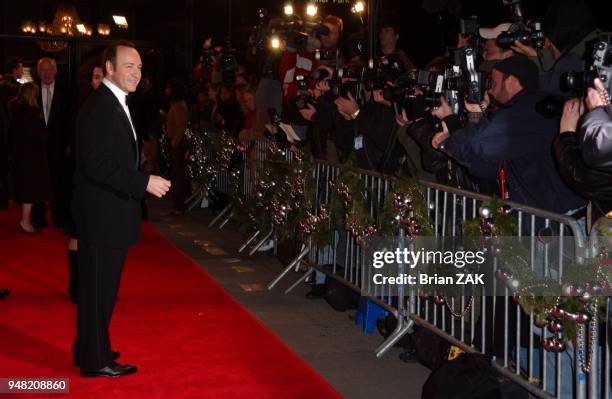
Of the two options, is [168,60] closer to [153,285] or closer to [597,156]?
[153,285]

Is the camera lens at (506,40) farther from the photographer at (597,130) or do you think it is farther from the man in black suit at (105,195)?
the man in black suit at (105,195)

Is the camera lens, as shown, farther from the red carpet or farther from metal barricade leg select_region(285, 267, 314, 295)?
metal barricade leg select_region(285, 267, 314, 295)

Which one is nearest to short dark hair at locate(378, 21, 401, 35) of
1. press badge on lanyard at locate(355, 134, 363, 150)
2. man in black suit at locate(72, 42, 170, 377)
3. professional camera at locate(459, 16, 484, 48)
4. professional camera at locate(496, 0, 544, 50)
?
press badge on lanyard at locate(355, 134, 363, 150)

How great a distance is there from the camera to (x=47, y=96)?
35.9ft

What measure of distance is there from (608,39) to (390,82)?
2669 mm

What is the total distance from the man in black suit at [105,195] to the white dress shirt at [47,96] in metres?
5.56

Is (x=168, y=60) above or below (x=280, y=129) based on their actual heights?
above

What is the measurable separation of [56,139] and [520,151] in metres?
5.95

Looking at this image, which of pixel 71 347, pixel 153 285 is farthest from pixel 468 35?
pixel 153 285

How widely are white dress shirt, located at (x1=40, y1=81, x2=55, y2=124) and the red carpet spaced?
7.57ft

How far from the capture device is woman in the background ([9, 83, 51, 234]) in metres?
11.0

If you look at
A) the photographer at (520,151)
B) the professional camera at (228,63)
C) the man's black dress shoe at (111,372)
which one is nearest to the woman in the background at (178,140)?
the professional camera at (228,63)

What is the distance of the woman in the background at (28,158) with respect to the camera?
11.0 metres

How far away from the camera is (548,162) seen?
493 cm
